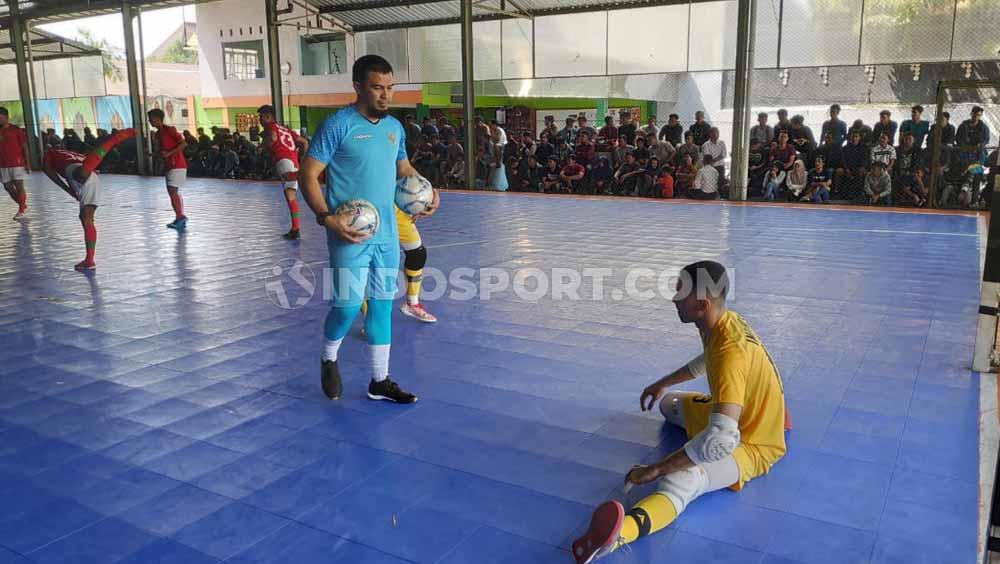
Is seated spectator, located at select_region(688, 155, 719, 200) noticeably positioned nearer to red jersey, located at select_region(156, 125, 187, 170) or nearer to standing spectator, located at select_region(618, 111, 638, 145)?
standing spectator, located at select_region(618, 111, 638, 145)

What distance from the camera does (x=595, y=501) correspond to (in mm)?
2971

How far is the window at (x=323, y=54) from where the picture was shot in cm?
2533

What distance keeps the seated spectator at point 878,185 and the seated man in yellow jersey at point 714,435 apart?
426 inches

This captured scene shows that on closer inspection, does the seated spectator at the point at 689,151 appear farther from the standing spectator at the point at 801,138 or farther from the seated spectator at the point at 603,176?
the standing spectator at the point at 801,138

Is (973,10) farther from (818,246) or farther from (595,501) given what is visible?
(595,501)

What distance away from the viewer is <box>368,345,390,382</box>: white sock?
4008 millimetres

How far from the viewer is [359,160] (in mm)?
3662

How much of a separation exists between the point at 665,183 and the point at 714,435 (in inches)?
481

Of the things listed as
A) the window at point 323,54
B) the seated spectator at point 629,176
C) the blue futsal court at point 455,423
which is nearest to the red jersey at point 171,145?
the blue futsal court at point 455,423

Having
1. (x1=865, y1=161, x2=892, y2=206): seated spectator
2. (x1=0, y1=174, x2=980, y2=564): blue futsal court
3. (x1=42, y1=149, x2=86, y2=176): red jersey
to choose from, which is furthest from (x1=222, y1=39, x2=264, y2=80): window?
(x1=0, y1=174, x2=980, y2=564): blue futsal court

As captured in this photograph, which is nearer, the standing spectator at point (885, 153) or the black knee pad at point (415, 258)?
the black knee pad at point (415, 258)

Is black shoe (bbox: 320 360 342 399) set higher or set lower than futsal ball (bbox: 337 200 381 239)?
lower

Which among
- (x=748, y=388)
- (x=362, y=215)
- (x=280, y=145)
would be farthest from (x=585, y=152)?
(x=748, y=388)

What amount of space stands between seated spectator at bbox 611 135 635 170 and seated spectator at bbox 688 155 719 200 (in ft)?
4.81
